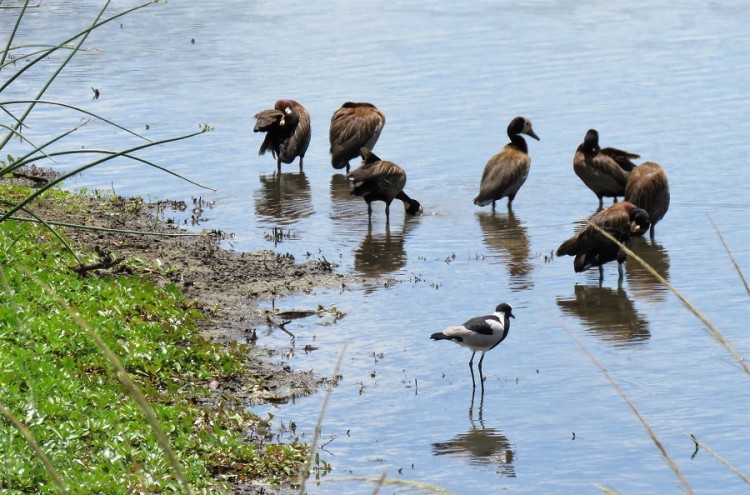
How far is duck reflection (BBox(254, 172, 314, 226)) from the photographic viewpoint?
1417cm

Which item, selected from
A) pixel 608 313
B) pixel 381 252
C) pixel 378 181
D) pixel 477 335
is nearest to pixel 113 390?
pixel 477 335

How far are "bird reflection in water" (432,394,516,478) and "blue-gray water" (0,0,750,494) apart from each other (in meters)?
0.02

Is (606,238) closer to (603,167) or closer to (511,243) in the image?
(511,243)

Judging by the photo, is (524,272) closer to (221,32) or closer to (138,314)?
(138,314)

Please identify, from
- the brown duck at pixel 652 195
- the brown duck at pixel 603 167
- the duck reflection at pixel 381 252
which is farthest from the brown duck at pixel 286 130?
the brown duck at pixel 652 195

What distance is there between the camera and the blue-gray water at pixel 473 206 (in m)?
8.05

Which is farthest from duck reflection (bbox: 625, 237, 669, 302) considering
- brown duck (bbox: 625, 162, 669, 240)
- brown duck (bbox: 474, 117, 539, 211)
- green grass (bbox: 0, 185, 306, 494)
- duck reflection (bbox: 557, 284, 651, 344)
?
green grass (bbox: 0, 185, 306, 494)

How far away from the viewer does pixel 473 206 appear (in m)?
14.6

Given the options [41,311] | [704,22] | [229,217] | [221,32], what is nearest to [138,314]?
[41,311]

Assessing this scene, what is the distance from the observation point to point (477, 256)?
40.9 ft

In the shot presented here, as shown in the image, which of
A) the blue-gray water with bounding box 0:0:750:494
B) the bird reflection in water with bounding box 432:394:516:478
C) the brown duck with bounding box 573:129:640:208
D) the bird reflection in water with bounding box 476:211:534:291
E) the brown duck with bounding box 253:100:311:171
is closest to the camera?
the bird reflection in water with bounding box 432:394:516:478

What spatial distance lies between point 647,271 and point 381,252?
264 centimetres

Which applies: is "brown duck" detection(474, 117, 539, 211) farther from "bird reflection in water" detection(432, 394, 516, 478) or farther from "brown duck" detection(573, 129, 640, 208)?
"bird reflection in water" detection(432, 394, 516, 478)

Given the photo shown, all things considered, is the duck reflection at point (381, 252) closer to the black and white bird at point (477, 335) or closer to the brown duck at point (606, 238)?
the brown duck at point (606, 238)
